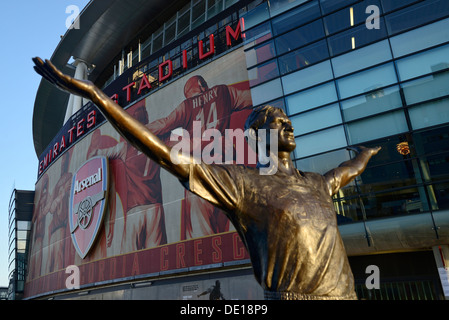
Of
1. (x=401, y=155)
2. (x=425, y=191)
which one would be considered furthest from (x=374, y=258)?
(x=401, y=155)

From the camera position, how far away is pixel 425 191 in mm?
11906

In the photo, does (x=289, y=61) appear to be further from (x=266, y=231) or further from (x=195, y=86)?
(x=266, y=231)

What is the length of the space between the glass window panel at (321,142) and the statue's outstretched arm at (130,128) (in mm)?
12741

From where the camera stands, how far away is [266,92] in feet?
51.6

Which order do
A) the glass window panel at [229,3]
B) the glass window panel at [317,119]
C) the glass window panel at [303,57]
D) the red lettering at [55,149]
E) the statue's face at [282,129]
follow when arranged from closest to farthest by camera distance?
1. the statue's face at [282,129]
2. the glass window panel at [317,119]
3. the glass window panel at [303,57]
4. the glass window panel at [229,3]
5. the red lettering at [55,149]

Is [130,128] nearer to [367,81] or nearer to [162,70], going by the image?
[367,81]

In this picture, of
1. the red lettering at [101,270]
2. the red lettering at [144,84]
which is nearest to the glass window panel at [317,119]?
the red lettering at [144,84]

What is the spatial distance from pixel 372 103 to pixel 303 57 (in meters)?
3.79

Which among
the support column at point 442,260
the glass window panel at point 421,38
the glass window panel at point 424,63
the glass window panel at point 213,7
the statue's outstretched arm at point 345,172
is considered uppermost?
the glass window panel at point 213,7

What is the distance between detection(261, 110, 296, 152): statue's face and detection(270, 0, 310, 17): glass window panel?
15421mm

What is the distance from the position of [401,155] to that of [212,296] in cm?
990

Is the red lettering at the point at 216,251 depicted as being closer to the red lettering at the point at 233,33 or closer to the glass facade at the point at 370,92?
the glass facade at the point at 370,92

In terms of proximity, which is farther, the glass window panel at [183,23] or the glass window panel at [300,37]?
the glass window panel at [183,23]

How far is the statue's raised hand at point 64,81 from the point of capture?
1780mm
